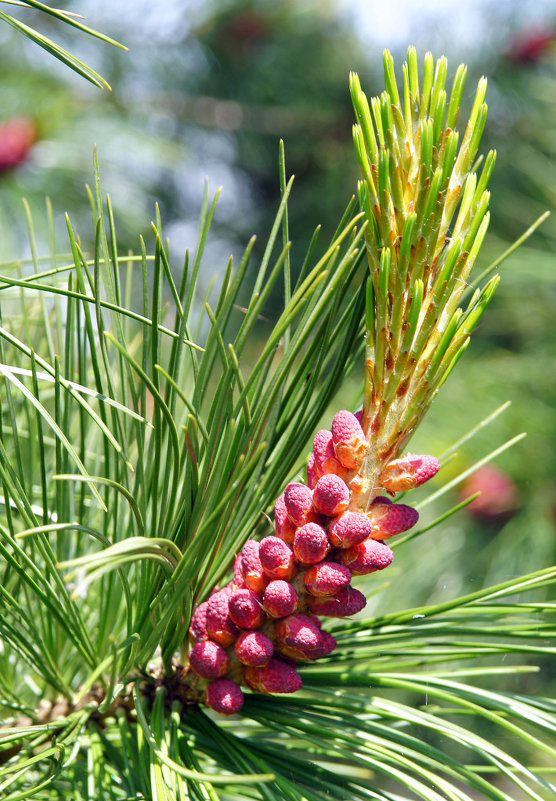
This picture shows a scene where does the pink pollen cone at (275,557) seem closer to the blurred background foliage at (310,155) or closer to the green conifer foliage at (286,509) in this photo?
the green conifer foliage at (286,509)

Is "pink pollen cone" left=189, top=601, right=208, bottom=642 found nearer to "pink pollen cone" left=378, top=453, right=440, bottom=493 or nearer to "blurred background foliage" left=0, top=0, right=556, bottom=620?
"pink pollen cone" left=378, top=453, right=440, bottom=493

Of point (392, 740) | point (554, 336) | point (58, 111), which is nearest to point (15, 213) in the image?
point (58, 111)

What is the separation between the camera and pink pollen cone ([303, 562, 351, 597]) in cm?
31

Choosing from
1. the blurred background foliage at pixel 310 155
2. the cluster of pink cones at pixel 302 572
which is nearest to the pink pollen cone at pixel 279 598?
the cluster of pink cones at pixel 302 572

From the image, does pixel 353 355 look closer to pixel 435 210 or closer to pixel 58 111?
pixel 435 210

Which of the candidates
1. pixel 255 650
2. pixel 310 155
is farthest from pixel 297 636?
pixel 310 155

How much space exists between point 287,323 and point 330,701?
0.21m

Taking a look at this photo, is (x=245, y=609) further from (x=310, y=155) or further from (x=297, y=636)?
(x=310, y=155)

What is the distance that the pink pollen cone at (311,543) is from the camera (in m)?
0.31

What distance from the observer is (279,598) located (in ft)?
1.03

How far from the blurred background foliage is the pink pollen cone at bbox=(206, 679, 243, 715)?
69 centimetres

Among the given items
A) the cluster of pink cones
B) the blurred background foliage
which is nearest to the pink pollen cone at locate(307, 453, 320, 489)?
the cluster of pink cones

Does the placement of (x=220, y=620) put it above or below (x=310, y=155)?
below

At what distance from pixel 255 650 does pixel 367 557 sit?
62mm
